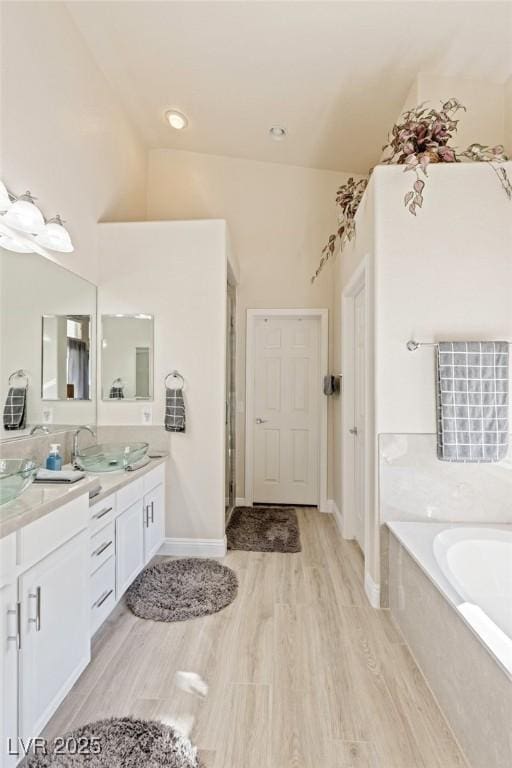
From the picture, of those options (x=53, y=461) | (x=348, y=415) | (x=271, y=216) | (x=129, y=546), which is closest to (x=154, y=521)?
(x=129, y=546)

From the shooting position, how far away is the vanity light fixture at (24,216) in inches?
76.2

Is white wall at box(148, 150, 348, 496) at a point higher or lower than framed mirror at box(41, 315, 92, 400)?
higher

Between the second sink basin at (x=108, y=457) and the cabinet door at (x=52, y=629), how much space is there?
2.28 ft

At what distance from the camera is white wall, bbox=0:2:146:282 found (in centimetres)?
204

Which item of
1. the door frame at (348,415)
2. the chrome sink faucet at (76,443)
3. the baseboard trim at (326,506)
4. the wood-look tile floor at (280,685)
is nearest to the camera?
the wood-look tile floor at (280,685)

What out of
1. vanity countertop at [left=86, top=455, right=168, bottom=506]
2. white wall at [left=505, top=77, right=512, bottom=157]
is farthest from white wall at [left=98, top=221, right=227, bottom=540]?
white wall at [left=505, top=77, right=512, bottom=157]

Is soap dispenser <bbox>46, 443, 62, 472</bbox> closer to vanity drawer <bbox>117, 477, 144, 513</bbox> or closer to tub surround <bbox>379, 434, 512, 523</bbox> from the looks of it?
vanity drawer <bbox>117, 477, 144, 513</bbox>

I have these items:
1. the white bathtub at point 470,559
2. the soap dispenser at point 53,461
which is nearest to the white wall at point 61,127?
the soap dispenser at point 53,461

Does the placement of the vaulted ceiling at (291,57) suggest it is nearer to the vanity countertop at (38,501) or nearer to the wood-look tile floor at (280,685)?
the vanity countertop at (38,501)

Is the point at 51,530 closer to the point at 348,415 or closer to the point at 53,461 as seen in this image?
the point at 53,461

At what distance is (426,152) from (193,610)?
9.49ft

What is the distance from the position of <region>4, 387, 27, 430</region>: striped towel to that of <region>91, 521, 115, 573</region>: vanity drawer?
2.38 feet

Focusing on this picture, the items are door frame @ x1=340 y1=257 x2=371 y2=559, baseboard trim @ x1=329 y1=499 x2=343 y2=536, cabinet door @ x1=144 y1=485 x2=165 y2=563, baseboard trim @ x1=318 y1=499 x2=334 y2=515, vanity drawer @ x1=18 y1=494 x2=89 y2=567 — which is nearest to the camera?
vanity drawer @ x1=18 y1=494 x2=89 y2=567

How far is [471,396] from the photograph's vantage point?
2.22 m
